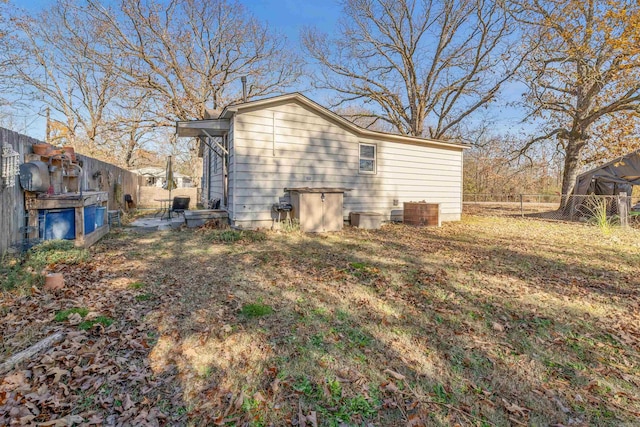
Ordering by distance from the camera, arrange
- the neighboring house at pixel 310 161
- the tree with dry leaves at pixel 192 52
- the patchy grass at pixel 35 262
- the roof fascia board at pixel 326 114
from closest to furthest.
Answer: the patchy grass at pixel 35 262 < the roof fascia board at pixel 326 114 < the neighboring house at pixel 310 161 < the tree with dry leaves at pixel 192 52

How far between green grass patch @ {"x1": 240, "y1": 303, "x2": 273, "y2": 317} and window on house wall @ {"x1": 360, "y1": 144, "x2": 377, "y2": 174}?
23.7 ft

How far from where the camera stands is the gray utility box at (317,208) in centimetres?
827

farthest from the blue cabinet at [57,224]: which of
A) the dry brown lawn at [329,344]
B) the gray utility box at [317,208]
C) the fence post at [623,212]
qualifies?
the fence post at [623,212]

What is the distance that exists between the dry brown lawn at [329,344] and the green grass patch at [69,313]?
42 millimetres

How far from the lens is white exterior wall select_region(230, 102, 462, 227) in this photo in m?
8.24

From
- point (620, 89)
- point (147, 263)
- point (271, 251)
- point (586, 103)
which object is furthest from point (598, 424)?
point (586, 103)

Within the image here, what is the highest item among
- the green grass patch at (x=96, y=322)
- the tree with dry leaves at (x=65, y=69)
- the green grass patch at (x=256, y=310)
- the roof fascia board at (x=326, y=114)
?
the tree with dry leaves at (x=65, y=69)

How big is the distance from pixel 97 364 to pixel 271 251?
3.87m

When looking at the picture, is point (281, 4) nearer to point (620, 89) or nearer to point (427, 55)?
point (427, 55)

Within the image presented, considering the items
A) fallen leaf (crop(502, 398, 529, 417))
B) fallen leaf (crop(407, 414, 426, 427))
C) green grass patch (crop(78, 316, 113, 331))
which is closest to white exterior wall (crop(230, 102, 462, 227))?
green grass patch (crop(78, 316, 113, 331))

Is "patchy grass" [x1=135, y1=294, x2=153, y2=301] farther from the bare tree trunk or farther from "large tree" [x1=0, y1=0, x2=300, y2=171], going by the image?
the bare tree trunk

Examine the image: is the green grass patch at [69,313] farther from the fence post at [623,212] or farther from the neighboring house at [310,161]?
the fence post at [623,212]

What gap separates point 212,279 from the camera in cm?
438

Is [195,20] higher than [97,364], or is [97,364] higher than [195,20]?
[195,20]
